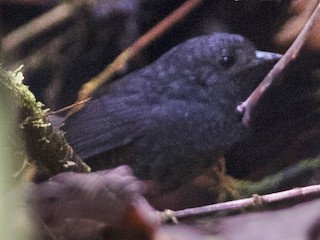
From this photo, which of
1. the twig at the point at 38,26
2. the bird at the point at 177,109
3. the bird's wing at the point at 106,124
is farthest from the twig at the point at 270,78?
the twig at the point at 38,26

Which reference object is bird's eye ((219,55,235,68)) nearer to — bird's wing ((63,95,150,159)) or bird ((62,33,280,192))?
bird ((62,33,280,192))

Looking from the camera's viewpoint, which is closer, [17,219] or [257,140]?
[17,219]

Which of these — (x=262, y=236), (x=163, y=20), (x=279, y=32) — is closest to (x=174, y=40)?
(x=163, y=20)

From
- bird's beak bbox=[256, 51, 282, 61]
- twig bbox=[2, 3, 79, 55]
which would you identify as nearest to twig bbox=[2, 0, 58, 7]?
twig bbox=[2, 3, 79, 55]

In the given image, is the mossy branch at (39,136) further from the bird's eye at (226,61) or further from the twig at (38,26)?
the bird's eye at (226,61)

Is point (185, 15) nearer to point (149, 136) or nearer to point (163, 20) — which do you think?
point (163, 20)

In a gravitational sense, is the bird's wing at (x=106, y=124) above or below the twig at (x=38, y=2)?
below

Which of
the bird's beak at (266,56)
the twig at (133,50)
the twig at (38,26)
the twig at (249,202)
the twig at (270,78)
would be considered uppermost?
the twig at (38,26)

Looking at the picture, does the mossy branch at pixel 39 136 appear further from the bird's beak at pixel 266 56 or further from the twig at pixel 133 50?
the bird's beak at pixel 266 56
